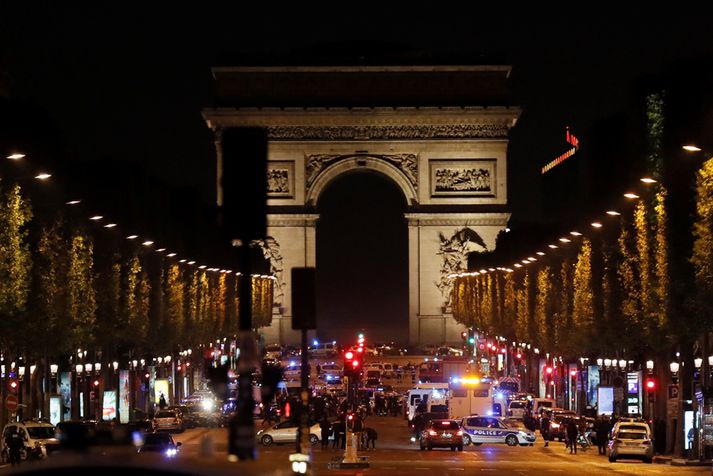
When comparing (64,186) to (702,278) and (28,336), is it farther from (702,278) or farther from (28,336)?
(702,278)

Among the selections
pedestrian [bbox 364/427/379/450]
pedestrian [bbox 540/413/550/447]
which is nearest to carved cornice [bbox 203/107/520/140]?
pedestrian [bbox 540/413/550/447]

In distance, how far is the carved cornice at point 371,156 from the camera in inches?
4392

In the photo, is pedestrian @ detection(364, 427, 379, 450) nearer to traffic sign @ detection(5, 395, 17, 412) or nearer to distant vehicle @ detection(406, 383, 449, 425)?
traffic sign @ detection(5, 395, 17, 412)

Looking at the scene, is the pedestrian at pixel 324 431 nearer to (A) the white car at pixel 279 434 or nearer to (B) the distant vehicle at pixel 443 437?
(A) the white car at pixel 279 434

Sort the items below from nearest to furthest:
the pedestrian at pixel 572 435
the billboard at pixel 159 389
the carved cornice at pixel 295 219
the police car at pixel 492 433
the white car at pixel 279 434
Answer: the pedestrian at pixel 572 435 → the white car at pixel 279 434 → the police car at pixel 492 433 → the billboard at pixel 159 389 → the carved cornice at pixel 295 219

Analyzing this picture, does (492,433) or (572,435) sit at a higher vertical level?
(572,435)

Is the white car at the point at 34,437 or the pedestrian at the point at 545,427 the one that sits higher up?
the white car at the point at 34,437

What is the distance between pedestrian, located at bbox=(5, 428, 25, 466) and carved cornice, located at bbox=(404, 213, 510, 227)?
75.8m

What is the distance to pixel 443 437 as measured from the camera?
49.2 meters

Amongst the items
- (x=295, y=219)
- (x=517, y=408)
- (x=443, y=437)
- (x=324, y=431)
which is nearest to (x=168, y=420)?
(x=324, y=431)

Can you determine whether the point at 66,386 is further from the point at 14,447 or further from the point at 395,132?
the point at 395,132

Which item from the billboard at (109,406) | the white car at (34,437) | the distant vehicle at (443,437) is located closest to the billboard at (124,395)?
the billboard at (109,406)

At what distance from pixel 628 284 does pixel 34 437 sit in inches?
668

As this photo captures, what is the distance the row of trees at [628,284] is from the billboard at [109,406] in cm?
1391
